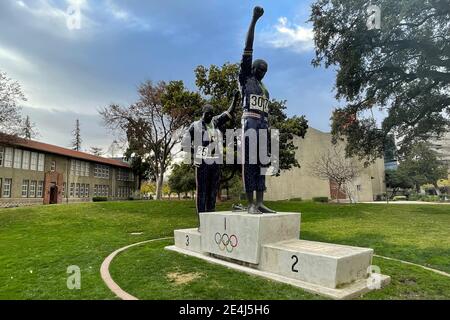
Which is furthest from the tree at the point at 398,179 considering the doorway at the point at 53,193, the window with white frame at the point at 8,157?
the window with white frame at the point at 8,157

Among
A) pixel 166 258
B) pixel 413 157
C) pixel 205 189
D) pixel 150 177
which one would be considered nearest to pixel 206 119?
pixel 205 189

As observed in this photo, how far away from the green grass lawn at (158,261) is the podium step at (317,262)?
33 cm

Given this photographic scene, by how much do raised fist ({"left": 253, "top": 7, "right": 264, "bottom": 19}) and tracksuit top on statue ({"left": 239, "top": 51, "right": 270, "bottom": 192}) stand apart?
656 millimetres

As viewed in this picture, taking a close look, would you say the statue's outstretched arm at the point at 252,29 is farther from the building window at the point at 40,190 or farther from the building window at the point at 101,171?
the building window at the point at 101,171

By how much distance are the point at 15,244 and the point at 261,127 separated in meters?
7.90

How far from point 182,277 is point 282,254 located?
1687mm

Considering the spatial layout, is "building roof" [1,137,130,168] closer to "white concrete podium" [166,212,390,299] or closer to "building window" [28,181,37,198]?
"building window" [28,181,37,198]

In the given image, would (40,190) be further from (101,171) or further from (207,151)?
(207,151)

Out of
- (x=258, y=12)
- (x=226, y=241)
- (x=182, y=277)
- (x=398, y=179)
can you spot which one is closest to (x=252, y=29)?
(x=258, y=12)

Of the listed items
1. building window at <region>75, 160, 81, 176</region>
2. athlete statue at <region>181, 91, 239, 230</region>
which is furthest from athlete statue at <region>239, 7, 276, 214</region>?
building window at <region>75, 160, 81, 176</region>

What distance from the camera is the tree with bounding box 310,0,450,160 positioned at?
16109 mm

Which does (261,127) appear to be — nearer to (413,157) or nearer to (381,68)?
(381,68)

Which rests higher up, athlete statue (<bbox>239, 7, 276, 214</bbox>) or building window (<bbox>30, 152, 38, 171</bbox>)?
building window (<bbox>30, 152, 38, 171</bbox>)

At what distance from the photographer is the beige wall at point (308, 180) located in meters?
35.4
